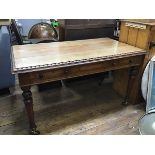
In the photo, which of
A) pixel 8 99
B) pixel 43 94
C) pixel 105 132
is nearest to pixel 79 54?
pixel 105 132

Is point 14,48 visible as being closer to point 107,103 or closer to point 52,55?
point 52,55

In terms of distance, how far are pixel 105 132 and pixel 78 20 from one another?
50.4 inches

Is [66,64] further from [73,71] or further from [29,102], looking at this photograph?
[29,102]

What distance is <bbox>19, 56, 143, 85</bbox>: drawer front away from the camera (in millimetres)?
1372

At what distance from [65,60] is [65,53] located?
18 cm

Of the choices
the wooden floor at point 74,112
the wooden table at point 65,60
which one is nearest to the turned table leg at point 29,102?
the wooden table at point 65,60

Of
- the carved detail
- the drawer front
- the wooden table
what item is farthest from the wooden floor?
the carved detail

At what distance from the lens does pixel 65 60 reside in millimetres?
1466

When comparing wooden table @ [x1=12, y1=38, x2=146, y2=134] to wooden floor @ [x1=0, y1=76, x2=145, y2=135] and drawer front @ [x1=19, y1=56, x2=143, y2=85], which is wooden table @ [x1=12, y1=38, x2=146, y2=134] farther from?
wooden floor @ [x1=0, y1=76, x2=145, y2=135]

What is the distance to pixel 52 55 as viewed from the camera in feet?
Result: 5.16

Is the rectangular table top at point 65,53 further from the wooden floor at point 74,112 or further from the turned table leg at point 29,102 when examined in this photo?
the wooden floor at point 74,112

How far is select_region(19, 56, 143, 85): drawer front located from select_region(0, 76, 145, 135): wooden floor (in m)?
0.54

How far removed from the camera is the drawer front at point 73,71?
1.37 metres

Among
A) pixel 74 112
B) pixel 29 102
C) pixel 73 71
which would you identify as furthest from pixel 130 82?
pixel 29 102
